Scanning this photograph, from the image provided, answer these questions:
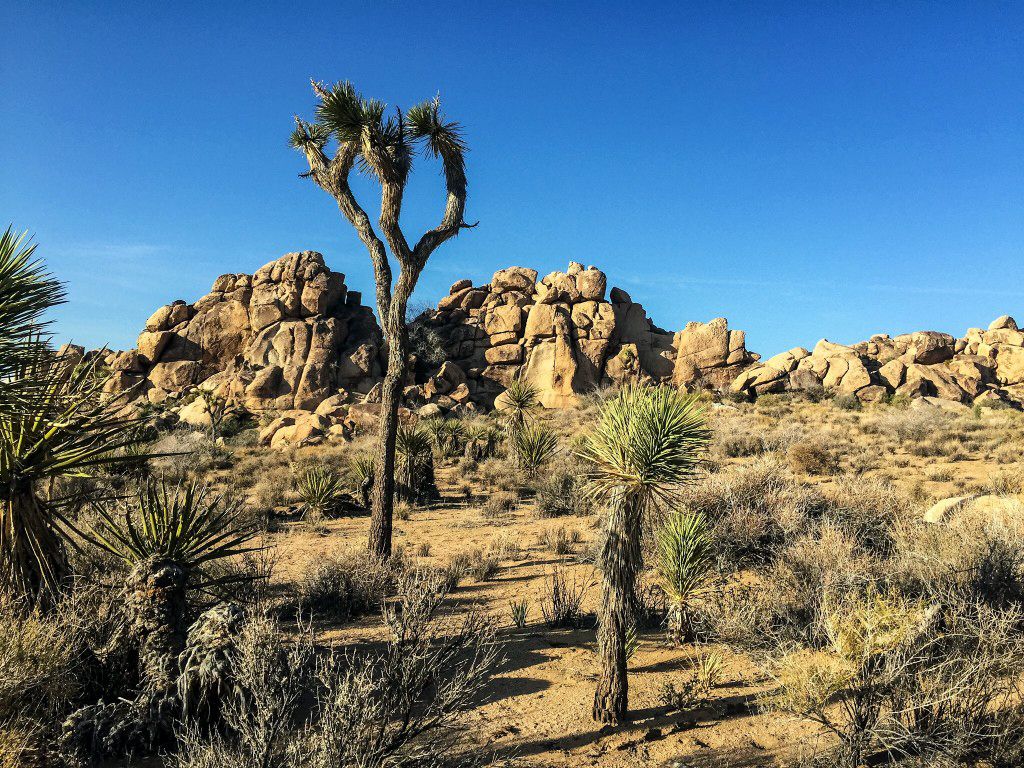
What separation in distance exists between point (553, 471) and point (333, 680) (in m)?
12.3

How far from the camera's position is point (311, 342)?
36.8m

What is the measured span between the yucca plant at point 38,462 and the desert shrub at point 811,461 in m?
15.5

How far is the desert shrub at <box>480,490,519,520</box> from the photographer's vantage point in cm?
1359

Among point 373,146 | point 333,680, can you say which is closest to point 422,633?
point 333,680

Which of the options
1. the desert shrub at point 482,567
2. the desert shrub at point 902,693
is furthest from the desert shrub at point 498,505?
the desert shrub at point 902,693

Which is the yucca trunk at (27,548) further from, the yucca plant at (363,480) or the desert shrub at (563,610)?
the yucca plant at (363,480)

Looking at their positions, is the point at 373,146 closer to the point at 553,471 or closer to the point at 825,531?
the point at 825,531

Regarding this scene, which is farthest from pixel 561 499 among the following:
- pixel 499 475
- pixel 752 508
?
pixel 752 508

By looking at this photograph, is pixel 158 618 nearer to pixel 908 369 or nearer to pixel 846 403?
pixel 846 403

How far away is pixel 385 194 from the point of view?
10.3 metres

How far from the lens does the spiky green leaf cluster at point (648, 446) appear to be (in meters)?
4.62

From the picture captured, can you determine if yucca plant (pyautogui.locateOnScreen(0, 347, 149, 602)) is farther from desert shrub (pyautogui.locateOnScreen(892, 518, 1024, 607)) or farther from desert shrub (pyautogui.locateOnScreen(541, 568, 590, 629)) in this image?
desert shrub (pyautogui.locateOnScreen(892, 518, 1024, 607))

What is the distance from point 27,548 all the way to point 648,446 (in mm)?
5050

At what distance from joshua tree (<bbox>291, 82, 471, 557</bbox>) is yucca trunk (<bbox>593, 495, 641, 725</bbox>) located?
5139mm
